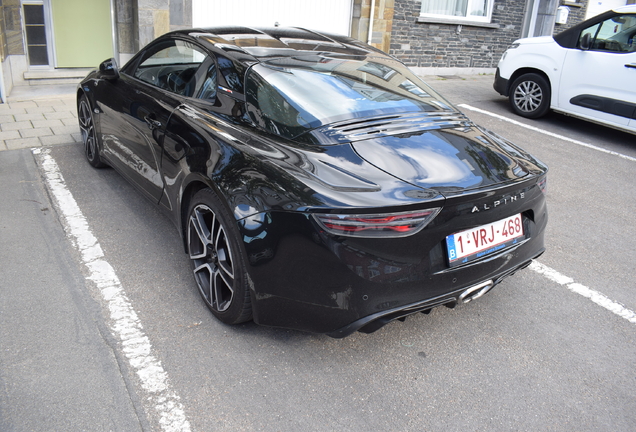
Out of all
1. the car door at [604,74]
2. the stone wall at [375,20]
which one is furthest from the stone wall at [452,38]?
the car door at [604,74]

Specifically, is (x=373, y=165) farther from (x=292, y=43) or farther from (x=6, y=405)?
(x=6, y=405)

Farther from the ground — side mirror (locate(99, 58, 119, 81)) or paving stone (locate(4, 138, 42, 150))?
side mirror (locate(99, 58, 119, 81))

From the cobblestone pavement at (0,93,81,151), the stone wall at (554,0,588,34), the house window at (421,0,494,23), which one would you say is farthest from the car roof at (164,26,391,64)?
the stone wall at (554,0,588,34)

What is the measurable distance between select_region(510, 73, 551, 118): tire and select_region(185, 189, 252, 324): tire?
21.6ft

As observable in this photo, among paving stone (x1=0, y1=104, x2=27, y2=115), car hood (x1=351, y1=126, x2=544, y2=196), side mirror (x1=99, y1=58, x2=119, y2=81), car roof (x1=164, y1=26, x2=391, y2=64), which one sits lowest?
paving stone (x1=0, y1=104, x2=27, y2=115)

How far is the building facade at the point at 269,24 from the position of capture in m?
8.34

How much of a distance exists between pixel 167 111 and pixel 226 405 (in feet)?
6.32

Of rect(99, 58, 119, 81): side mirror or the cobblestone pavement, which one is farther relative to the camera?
the cobblestone pavement

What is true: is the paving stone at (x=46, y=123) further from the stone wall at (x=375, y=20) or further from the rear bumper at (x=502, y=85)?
the rear bumper at (x=502, y=85)

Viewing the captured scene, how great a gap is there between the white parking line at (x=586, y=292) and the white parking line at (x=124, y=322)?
2615mm

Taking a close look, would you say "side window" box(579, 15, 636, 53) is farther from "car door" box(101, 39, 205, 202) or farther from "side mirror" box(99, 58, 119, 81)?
"side mirror" box(99, 58, 119, 81)

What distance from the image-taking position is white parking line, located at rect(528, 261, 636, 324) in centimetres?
335

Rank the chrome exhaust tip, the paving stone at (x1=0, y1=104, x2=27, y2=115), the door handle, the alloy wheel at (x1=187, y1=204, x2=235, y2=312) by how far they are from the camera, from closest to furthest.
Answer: the chrome exhaust tip, the alloy wheel at (x1=187, y1=204, x2=235, y2=312), the door handle, the paving stone at (x1=0, y1=104, x2=27, y2=115)

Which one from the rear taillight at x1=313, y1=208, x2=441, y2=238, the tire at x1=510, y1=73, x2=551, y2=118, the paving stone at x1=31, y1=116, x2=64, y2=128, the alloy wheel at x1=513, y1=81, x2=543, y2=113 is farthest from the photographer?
the alloy wheel at x1=513, y1=81, x2=543, y2=113
